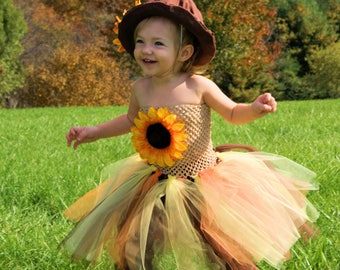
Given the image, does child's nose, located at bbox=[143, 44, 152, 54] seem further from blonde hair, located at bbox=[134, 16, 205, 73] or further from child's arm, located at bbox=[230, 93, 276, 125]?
child's arm, located at bbox=[230, 93, 276, 125]

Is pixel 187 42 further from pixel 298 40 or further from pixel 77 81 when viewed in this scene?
pixel 298 40

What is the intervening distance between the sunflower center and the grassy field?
745 mm

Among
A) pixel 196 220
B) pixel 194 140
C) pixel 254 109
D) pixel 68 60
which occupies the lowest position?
pixel 196 220

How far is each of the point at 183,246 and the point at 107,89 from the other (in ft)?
67.6

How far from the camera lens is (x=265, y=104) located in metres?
2.40

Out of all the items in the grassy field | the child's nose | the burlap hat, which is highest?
the burlap hat

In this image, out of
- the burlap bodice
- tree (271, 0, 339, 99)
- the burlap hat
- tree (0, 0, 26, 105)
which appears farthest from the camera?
tree (271, 0, 339, 99)

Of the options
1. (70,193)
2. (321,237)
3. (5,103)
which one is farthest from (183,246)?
(5,103)

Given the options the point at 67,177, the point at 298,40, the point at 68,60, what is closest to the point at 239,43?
the point at 68,60

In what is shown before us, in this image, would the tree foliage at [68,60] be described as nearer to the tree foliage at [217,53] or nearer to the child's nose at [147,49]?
the tree foliage at [217,53]

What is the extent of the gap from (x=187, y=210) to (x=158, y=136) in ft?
1.07

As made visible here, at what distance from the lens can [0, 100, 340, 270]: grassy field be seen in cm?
302

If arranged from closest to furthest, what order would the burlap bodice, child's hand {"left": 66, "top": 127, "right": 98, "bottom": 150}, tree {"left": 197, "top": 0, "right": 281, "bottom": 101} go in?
the burlap bodice
child's hand {"left": 66, "top": 127, "right": 98, "bottom": 150}
tree {"left": 197, "top": 0, "right": 281, "bottom": 101}

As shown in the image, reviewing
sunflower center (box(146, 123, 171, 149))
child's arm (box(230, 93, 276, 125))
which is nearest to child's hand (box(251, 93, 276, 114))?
child's arm (box(230, 93, 276, 125))
